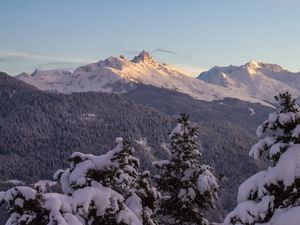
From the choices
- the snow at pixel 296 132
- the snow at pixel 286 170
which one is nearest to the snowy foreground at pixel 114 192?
the snow at pixel 286 170

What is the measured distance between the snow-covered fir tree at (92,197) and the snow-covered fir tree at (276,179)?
240 centimetres

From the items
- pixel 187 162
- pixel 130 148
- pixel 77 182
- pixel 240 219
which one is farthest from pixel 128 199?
pixel 187 162

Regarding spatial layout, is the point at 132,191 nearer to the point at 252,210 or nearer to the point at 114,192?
the point at 114,192

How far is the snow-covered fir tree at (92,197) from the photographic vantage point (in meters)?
9.59

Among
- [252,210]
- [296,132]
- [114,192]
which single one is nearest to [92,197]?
[114,192]

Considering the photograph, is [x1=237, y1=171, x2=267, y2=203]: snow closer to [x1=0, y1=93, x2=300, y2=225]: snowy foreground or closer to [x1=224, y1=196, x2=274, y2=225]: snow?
[x1=0, y1=93, x2=300, y2=225]: snowy foreground

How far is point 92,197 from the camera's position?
36.0 feet

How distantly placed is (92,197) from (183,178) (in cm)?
1208

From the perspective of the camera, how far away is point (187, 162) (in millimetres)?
22781

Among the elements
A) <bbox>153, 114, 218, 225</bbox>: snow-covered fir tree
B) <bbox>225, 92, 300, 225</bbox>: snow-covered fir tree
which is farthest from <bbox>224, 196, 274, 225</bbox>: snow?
<bbox>153, 114, 218, 225</bbox>: snow-covered fir tree

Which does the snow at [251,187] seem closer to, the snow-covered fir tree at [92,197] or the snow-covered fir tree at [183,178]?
the snow-covered fir tree at [92,197]

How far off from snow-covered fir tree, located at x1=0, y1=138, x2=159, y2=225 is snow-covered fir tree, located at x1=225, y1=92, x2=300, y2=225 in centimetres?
240

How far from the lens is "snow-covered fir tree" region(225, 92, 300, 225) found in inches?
409

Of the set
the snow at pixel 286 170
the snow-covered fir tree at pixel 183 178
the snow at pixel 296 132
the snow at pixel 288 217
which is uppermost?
the snow at pixel 296 132
